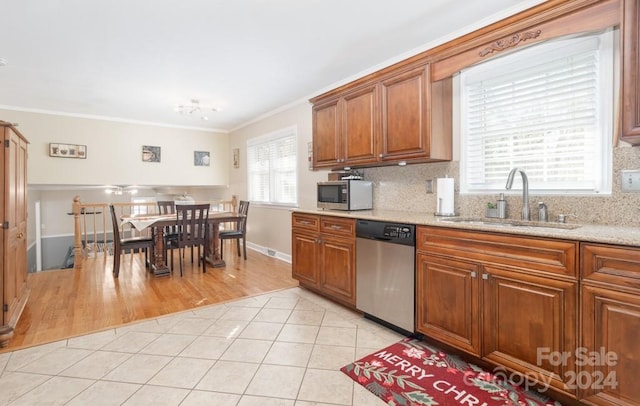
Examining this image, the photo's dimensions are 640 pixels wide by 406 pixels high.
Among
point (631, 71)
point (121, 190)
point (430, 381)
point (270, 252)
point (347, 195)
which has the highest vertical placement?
point (631, 71)

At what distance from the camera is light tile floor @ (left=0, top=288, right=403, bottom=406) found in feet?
5.84

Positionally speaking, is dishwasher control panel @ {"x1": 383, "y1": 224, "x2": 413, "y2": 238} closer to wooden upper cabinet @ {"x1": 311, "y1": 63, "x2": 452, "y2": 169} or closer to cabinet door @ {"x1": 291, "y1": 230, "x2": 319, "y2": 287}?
wooden upper cabinet @ {"x1": 311, "y1": 63, "x2": 452, "y2": 169}

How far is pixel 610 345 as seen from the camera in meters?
1.46

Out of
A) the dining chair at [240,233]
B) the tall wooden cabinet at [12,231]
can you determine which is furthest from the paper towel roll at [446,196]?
the tall wooden cabinet at [12,231]

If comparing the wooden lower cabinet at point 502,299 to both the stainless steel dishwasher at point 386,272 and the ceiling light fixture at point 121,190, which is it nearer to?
the stainless steel dishwasher at point 386,272

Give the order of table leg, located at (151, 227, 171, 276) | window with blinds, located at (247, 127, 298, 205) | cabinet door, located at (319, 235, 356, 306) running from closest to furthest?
cabinet door, located at (319, 235, 356, 306)
table leg, located at (151, 227, 171, 276)
window with blinds, located at (247, 127, 298, 205)

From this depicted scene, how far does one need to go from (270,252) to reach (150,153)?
3163mm

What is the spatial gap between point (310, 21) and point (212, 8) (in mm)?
754

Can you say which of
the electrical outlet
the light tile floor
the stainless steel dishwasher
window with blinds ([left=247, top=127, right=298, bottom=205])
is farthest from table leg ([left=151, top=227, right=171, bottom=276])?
the electrical outlet

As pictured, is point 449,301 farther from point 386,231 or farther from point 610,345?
point 610,345

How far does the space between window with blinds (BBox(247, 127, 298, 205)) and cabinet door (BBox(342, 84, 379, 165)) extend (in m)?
1.72

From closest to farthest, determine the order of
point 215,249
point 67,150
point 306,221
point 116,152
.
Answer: point 306,221 → point 215,249 → point 67,150 → point 116,152

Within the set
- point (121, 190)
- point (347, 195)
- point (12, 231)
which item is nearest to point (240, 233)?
point (347, 195)

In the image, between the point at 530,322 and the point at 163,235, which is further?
the point at 163,235
